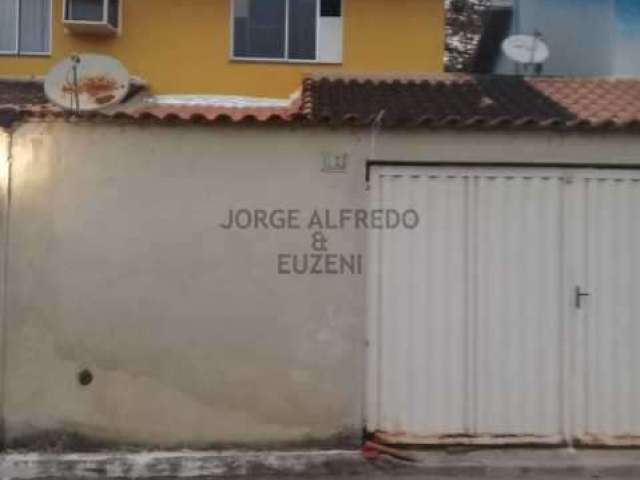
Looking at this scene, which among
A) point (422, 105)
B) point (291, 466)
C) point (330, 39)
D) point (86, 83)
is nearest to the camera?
point (291, 466)

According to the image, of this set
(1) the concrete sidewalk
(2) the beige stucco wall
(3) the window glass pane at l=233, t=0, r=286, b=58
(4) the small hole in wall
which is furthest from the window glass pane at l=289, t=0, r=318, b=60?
(1) the concrete sidewalk

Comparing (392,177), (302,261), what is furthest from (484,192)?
Answer: (302,261)

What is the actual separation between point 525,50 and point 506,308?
7.83 meters

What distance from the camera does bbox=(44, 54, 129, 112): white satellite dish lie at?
7.01 metres

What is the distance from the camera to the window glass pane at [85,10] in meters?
14.9

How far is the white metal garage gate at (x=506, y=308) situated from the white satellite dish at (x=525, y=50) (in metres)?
7.06

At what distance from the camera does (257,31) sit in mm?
15555

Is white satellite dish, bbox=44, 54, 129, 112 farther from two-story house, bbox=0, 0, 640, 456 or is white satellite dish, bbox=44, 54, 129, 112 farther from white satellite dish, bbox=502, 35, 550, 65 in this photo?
white satellite dish, bbox=502, 35, 550, 65

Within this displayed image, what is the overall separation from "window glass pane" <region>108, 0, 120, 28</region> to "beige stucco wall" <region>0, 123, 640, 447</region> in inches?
348

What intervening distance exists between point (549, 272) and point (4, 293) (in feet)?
13.8

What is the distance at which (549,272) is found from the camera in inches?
276

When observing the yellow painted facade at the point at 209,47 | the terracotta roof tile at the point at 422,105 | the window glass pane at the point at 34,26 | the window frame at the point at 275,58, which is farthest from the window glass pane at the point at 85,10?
the window frame at the point at 275,58

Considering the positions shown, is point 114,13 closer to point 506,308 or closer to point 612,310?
point 506,308

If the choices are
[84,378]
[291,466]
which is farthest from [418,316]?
[84,378]
